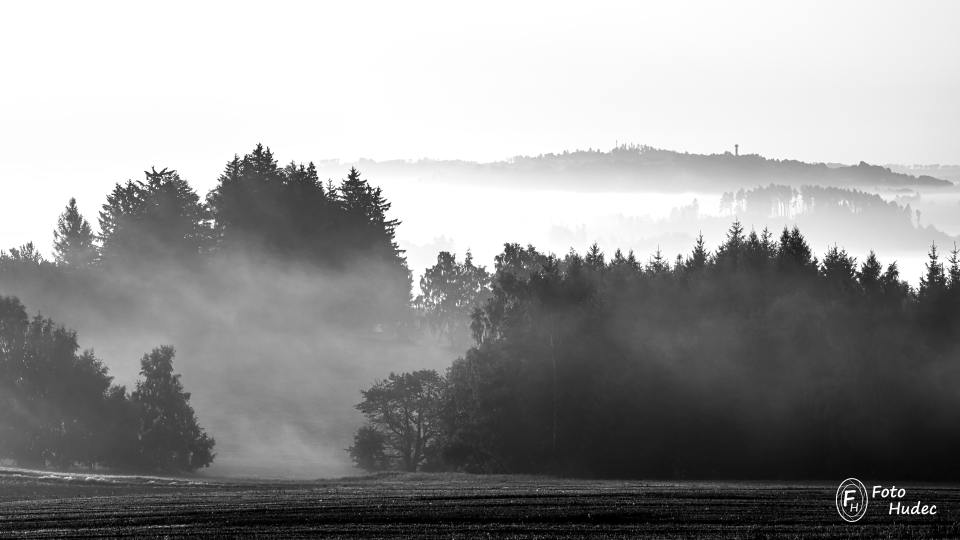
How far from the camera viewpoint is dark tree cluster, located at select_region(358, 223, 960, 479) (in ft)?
345

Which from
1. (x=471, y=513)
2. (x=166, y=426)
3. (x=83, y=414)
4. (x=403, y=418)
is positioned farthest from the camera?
(x=83, y=414)

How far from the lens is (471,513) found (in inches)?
2181

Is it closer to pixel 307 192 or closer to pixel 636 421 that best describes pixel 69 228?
pixel 307 192

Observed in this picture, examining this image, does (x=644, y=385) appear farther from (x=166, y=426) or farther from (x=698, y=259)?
(x=166, y=426)

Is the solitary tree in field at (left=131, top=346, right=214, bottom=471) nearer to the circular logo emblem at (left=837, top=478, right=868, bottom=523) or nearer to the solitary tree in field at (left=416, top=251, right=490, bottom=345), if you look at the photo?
the circular logo emblem at (left=837, top=478, right=868, bottom=523)

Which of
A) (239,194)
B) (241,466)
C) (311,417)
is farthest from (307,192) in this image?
(241,466)

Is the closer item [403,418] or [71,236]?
[403,418]

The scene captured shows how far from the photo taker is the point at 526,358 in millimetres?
110188

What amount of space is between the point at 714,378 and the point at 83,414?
50835 mm

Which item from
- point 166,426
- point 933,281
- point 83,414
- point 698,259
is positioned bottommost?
point 166,426

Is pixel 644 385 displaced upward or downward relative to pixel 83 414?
upward

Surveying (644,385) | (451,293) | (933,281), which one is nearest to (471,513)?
(644,385)

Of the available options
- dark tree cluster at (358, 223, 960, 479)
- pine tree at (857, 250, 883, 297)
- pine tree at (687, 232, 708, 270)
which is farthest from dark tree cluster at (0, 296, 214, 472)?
pine tree at (857, 250, 883, 297)

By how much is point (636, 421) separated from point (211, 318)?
66590 mm
